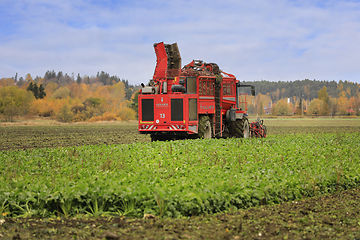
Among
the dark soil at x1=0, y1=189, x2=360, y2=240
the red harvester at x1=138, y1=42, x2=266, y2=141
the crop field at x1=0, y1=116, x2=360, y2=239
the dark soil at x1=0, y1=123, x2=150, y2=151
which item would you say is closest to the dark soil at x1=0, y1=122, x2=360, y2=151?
the dark soil at x1=0, y1=123, x2=150, y2=151

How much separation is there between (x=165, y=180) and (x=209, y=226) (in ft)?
7.95

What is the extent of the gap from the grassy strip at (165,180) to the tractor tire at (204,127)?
14.6 feet

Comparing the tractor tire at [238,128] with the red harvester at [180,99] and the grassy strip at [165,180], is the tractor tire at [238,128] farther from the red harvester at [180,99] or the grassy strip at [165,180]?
the grassy strip at [165,180]

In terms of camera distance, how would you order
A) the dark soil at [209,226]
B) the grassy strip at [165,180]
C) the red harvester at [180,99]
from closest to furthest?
→ the dark soil at [209,226], the grassy strip at [165,180], the red harvester at [180,99]

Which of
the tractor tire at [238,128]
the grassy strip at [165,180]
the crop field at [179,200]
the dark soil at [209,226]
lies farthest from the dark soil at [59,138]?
the dark soil at [209,226]

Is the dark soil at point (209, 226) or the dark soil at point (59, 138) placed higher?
the dark soil at point (59, 138)

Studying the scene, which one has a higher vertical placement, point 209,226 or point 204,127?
point 204,127

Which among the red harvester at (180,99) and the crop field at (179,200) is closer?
the crop field at (179,200)

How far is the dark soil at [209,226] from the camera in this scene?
17.9ft

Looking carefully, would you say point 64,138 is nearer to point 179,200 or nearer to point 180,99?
→ point 180,99

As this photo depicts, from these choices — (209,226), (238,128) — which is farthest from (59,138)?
(209,226)

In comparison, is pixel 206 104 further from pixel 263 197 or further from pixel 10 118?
pixel 10 118

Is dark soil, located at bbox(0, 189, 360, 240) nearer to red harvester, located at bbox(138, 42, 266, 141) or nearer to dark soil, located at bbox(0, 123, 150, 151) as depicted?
red harvester, located at bbox(138, 42, 266, 141)

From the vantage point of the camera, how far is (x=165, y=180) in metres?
8.08
